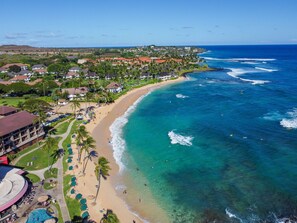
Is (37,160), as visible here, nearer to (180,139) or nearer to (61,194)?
(61,194)

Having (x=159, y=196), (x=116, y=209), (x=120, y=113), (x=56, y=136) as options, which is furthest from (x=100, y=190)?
(x=120, y=113)

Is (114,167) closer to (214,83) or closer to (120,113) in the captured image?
(120,113)

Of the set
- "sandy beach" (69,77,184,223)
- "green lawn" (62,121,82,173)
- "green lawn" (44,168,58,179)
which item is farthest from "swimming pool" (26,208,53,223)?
"green lawn" (62,121,82,173)

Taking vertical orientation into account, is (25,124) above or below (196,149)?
above

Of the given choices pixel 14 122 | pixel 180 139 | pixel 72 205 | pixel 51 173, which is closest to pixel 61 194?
pixel 72 205

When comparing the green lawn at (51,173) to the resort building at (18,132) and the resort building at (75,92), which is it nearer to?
the resort building at (18,132)
